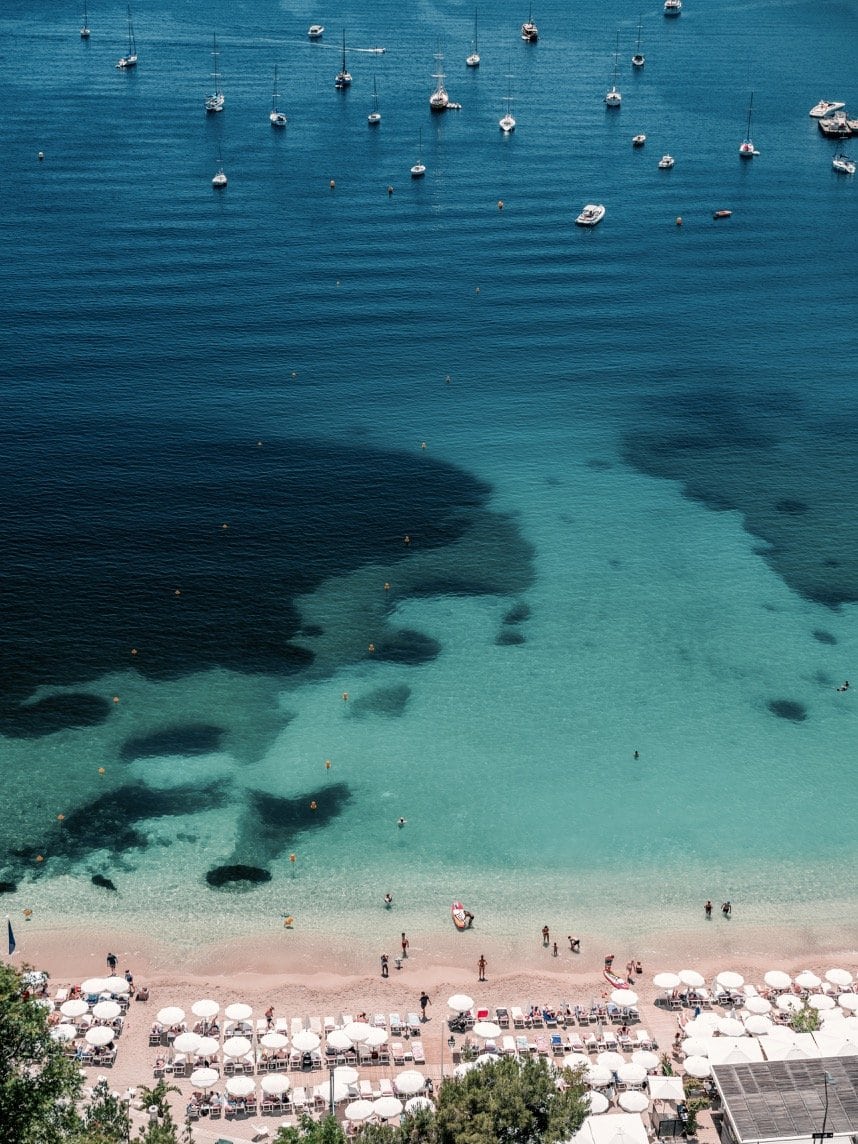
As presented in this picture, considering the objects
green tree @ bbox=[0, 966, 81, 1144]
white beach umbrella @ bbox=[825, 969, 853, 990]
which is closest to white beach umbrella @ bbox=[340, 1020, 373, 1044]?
green tree @ bbox=[0, 966, 81, 1144]

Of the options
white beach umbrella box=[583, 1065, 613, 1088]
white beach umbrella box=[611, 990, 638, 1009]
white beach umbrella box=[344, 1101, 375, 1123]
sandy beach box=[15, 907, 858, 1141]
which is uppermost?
white beach umbrella box=[344, 1101, 375, 1123]

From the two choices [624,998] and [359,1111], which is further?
[624,998]

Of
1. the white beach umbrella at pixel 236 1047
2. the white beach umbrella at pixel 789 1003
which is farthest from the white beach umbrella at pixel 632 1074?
the white beach umbrella at pixel 236 1047

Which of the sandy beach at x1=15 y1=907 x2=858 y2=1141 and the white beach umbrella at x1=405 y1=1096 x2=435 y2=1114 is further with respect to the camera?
the sandy beach at x1=15 y1=907 x2=858 y2=1141

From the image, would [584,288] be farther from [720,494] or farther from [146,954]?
[146,954]

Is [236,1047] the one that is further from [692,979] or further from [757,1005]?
[757,1005]

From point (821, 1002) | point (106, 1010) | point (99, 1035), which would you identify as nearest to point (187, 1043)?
point (99, 1035)

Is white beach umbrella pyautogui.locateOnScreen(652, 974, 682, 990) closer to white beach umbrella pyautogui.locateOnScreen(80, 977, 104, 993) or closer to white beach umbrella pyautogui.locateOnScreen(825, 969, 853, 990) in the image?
white beach umbrella pyautogui.locateOnScreen(825, 969, 853, 990)
